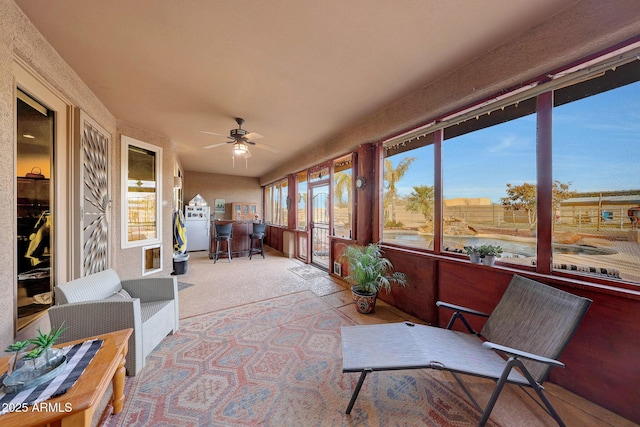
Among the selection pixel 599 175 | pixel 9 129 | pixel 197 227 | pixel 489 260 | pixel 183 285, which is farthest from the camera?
pixel 197 227

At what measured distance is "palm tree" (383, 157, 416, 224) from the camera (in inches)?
121

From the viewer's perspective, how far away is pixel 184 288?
144 inches

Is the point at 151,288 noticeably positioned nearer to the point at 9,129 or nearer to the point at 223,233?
the point at 9,129

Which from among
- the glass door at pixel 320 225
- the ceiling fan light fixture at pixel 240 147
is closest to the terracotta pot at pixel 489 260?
the glass door at pixel 320 225

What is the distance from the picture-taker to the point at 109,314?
5.43 feet

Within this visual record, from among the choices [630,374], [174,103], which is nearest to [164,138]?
[174,103]

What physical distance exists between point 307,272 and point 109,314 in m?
3.34

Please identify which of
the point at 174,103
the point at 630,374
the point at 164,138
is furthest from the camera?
the point at 164,138

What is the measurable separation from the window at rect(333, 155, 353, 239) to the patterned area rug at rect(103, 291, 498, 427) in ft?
6.92

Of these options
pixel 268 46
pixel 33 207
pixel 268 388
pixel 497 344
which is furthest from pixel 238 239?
pixel 497 344

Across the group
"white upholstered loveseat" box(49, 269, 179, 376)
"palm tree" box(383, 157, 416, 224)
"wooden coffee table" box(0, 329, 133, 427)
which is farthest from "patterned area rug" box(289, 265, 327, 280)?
"wooden coffee table" box(0, 329, 133, 427)

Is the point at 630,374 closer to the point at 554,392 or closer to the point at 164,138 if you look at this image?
the point at 554,392

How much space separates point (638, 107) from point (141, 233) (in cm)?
565

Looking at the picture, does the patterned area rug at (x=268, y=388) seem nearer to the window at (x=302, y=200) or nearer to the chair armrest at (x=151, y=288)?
the chair armrest at (x=151, y=288)
